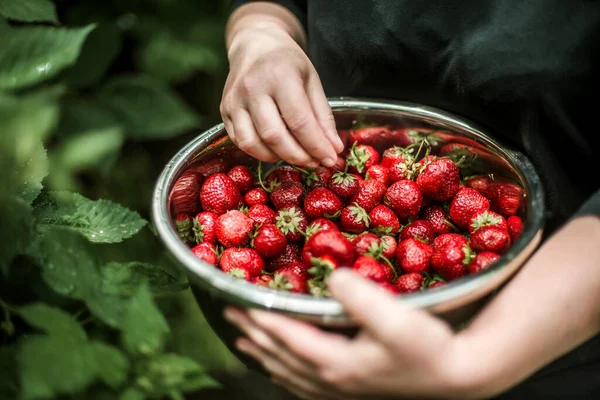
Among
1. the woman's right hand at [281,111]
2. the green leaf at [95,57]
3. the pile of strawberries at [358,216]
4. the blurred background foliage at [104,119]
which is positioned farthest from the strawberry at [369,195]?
the green leaf at [95,57]

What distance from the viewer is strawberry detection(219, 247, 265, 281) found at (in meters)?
0.77

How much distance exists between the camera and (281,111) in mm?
767

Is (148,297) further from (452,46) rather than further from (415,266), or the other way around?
(452,46)

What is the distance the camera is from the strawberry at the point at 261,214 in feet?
2.82

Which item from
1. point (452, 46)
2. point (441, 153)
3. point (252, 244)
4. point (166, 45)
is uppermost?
point (452, 46)

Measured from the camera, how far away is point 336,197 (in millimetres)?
869

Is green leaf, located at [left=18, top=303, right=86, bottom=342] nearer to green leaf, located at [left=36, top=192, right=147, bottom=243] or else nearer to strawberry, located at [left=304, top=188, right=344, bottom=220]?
green leaf, located at [left=36, top=192, right=147, bottom=243]

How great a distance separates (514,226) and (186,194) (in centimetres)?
47

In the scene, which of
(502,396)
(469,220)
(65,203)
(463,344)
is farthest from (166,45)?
(463,344)

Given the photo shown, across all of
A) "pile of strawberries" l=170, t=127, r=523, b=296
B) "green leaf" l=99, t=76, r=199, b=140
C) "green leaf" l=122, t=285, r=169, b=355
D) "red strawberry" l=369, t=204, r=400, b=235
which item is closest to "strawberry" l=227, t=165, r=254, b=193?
"pile of strawberries" l=170, t=127, r=523, b=296

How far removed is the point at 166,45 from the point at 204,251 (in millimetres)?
1194

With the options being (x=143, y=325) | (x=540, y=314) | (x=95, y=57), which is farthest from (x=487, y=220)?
(x=95, y=57)

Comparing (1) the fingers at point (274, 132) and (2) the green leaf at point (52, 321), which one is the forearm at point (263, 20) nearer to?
(1) the fingers at point (274, 132)

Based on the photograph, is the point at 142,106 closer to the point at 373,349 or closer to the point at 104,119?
the point at 104,119
